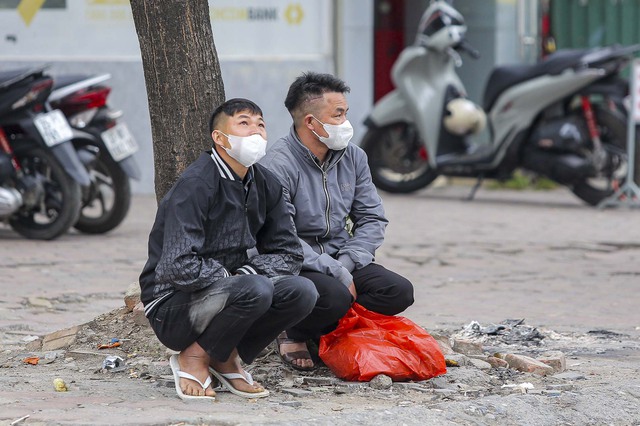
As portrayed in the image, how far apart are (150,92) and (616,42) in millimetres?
9494

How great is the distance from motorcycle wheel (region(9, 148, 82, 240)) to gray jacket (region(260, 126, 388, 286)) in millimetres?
3630

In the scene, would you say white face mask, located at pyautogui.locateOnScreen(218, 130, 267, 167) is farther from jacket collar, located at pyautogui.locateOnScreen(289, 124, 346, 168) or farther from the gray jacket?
jacket collar, located at pyautogui.locateOnScreen(289, 124, 346, 168)

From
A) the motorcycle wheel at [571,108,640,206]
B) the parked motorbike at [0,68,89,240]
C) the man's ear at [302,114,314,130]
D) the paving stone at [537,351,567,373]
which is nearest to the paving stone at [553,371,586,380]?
the paving stone at [537,351,567,373]

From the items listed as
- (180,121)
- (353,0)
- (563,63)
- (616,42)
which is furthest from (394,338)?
(616,42)

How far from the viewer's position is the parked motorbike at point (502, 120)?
35.4 feet

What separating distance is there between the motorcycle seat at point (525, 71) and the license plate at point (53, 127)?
452 centimetres

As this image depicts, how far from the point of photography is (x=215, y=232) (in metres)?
4.50

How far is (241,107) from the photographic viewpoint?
15.0ft

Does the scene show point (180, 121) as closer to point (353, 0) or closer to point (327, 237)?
point (327, 237)

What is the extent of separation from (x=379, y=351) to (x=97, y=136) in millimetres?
4417

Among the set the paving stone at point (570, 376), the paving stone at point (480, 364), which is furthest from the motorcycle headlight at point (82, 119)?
the paving stone at point (570, 376)

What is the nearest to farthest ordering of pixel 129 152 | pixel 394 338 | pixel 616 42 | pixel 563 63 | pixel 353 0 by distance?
pixel 394 338 → pixel 129 152 → pixel 563 63 → pixel 353 0 → pixel 616 42

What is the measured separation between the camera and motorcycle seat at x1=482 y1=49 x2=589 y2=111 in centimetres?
1093

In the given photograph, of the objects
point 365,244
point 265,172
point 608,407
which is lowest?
point 608,407
